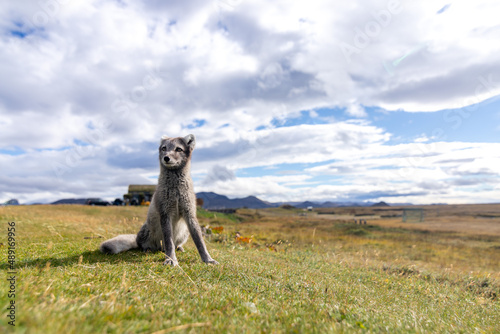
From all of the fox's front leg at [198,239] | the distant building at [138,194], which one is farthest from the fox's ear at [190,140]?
the distant building at [138,194]

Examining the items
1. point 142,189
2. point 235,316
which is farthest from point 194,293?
point 142,189

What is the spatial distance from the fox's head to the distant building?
37.7 meters

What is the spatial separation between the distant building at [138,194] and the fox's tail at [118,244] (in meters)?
36.2

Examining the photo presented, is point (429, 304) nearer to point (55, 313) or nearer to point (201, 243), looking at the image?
point (201, 243)

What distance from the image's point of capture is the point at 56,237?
11.2m

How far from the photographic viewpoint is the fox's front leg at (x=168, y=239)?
750cm

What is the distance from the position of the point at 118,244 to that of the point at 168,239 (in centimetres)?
185

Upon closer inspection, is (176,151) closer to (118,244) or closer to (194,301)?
(118,244)

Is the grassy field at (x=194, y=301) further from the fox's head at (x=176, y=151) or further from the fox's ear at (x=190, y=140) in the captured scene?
the fox's ear at (x=190, y=140)

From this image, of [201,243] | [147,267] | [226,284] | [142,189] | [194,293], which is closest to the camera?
[194,293]

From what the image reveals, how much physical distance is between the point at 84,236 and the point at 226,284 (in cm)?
887

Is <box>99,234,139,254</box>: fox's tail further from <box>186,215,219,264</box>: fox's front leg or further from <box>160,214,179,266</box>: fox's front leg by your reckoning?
<box>186,215,219,264</box>: fox's front leg

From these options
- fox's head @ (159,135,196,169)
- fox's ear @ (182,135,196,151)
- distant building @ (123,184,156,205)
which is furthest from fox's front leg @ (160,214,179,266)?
distant building @ (123,184,156,205)

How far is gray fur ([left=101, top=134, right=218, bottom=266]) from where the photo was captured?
8055mm
